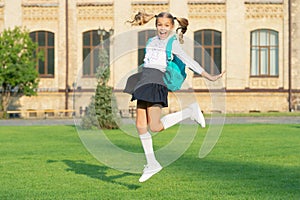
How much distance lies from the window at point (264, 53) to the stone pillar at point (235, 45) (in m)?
0.63

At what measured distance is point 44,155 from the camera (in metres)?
15.3

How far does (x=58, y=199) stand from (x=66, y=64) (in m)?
34.2

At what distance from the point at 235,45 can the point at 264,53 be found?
76.7 inches

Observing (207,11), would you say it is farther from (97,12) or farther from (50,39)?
(50,39)

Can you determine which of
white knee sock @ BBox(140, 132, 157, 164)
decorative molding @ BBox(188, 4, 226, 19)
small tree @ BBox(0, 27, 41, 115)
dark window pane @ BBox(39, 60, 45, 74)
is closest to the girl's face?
white knee sock @ BBox(140, 132, 157, 164)

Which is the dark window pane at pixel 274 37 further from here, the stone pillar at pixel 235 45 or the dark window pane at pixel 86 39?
the dark window pane at pixel 86 39

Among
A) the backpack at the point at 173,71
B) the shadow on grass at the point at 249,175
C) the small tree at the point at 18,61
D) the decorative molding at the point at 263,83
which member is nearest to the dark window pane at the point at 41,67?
the small tree at the point at 18,61

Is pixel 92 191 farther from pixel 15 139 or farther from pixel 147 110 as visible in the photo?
pixel 15 139

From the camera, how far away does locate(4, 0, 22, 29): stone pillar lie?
42.2 meters

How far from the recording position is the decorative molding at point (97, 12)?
42219mm

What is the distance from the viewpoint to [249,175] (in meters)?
11.0

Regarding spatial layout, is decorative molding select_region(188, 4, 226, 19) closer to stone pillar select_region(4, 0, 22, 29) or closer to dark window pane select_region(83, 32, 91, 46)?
dark window pane select_region(83, 32, 91, 46)

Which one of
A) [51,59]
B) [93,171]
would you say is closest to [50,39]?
[51,59]

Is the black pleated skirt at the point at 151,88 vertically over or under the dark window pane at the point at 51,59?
under
